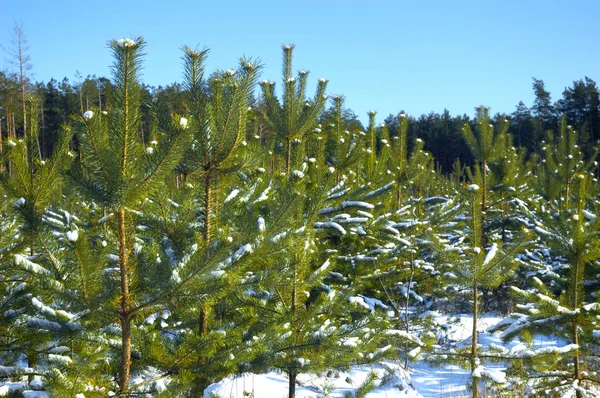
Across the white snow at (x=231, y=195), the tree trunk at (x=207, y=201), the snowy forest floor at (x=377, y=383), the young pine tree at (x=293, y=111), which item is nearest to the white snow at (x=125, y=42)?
the tree trunk at (x=207, y=201)

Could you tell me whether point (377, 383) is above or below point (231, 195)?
below

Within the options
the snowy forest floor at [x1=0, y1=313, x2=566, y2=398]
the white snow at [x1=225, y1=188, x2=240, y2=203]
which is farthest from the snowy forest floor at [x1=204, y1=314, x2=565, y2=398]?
the white snow at [x1=225, y1=188, x2=240, y2=203]

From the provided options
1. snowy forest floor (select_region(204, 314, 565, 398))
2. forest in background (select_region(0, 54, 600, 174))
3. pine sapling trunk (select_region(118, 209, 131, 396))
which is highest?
forest in background (select_region(0, 54, 600, 174))

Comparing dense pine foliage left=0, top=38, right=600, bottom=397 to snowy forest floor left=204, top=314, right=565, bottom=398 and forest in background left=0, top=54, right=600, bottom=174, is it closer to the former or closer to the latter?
snowy forest floor left=204, top=314, right=565, bottom=398

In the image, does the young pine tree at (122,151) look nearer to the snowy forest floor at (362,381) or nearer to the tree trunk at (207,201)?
the tree trunk at (207,201)

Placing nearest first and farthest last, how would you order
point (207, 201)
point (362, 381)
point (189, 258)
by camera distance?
point (189, 258) → point (207, 201) → point (362, 381)

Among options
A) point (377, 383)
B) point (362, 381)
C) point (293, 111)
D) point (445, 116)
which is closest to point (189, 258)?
point (293, 111)

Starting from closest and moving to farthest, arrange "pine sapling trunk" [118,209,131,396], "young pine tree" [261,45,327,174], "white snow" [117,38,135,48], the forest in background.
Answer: "white snow" [117,38,135,48] < "pine sapling trunk" [118,209,131,396] < "young pine tree" [261,45,327,174] < the forest in background

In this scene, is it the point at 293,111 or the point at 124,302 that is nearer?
the point at 124,302

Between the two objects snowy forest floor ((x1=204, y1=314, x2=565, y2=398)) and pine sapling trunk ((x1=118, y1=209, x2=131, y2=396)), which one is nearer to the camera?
pine sapling trunk ((x1=118, y1=209, x2=131, y2=396))

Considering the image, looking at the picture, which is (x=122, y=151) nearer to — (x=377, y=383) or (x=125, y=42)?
(x=125, y=42)

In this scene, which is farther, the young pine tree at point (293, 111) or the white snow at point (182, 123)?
the young pine tree at point (293, 111)

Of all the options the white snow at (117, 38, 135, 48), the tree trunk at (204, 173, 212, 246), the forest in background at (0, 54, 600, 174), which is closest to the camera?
the white snow at (117, 38, 135, 48)

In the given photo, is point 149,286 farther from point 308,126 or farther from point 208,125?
point 308,126
